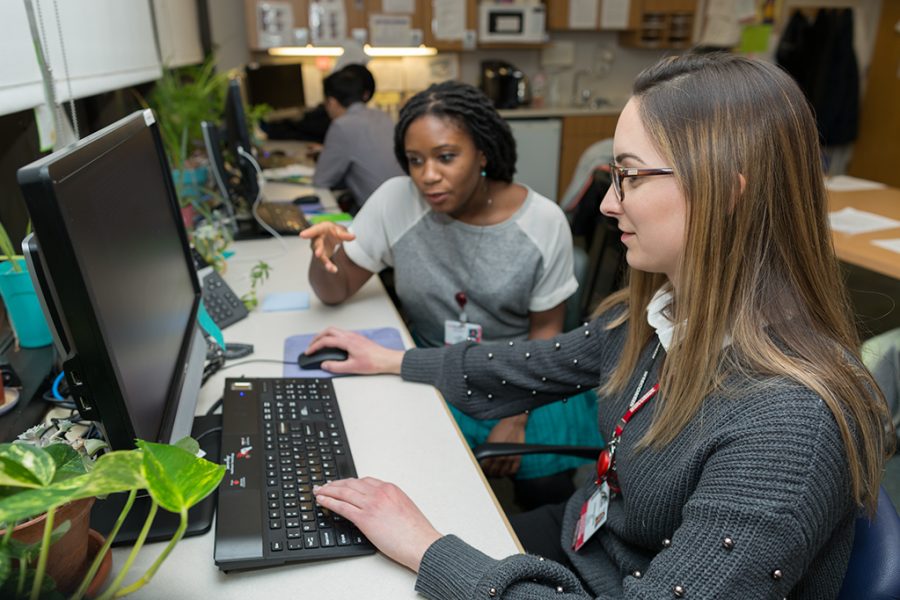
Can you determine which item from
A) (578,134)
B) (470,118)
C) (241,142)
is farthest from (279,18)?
(470,118)

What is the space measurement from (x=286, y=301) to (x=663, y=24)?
189 inches

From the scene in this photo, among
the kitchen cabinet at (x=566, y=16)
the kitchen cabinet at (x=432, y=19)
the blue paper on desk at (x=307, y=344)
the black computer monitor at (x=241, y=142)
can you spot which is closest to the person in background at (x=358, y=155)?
the black computer monitor at (x=241, y=142)

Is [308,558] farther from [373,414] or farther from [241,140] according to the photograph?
[241,140]

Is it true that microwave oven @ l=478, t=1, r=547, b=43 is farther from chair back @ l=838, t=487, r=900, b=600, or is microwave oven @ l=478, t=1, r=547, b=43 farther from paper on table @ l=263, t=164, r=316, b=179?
chair back @ l=838, t=487, r=900, b=600

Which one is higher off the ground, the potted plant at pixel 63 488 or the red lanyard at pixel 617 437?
the potted plant at pixel 63 488

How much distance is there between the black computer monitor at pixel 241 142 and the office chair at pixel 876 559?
2088mm

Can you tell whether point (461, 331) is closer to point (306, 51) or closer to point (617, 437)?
point (617, 437)

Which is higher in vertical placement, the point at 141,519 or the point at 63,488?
the point at 63,488

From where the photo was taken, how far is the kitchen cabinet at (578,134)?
5160 millimetres

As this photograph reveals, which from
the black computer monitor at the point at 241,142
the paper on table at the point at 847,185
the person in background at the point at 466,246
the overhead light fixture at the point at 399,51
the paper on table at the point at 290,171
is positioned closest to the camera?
the person in background at the point at 466,246

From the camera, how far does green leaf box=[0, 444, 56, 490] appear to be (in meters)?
0.47

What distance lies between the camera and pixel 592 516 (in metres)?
1.06

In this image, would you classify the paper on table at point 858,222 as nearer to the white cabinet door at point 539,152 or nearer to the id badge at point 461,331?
the id badge at point 461,331

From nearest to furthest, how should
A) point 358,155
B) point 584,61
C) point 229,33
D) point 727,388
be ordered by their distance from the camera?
1. point 727,388
2. point 358,155
3. point 229,33
4. point 584,61
